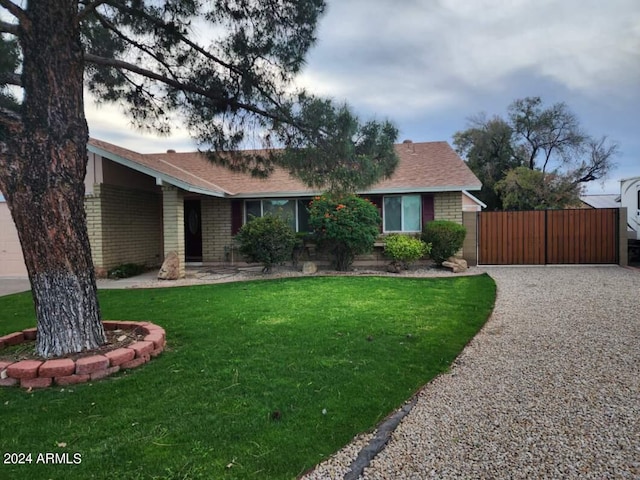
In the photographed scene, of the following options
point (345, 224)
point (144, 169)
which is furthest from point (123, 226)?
point (345, 224)

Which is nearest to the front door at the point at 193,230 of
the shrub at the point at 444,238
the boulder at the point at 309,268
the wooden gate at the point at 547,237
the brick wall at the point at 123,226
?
the brick wall at the point at 123,226

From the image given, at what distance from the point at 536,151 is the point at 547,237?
18.1 m

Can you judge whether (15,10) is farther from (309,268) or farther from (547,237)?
(547,237)

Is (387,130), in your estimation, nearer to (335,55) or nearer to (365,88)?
(335,55)

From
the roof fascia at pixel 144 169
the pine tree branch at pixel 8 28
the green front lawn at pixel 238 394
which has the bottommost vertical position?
the green front lawn at pixel 238 394

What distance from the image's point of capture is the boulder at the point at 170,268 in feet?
34.1

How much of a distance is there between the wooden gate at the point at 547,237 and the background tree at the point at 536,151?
42.8ft

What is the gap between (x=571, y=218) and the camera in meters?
12.7

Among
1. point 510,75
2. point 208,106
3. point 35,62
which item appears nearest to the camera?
point 35,62

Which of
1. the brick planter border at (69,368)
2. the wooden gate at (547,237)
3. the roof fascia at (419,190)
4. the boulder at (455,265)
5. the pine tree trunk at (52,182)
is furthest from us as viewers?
the wooden gate at (547,237)

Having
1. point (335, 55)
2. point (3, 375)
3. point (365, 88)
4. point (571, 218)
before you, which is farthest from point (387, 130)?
point (571, 218)

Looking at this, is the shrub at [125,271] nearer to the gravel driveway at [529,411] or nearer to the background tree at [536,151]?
the gravel driveway at [529,411]

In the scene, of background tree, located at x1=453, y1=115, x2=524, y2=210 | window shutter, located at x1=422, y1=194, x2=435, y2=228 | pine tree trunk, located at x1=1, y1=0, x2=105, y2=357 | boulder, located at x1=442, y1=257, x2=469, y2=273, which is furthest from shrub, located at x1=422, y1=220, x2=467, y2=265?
background tree, located at x1=453, y1=115, x2=524, y2=210

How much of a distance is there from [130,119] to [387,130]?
14.6ft
